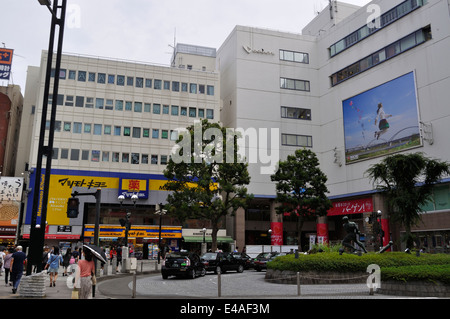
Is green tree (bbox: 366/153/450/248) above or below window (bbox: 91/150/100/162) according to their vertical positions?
below

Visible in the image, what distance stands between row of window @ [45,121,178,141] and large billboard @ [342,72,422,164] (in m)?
23.0

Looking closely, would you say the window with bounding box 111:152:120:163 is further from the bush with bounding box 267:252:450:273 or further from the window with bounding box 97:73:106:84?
→ the bush with bounding box 267:252:450:273

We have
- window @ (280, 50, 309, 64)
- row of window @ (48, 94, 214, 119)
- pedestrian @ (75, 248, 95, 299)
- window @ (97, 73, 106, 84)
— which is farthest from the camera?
window @ (280, 50, 309, 64)

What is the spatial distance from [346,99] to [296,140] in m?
8.72

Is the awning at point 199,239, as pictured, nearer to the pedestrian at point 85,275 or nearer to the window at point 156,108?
the window at point 156,108

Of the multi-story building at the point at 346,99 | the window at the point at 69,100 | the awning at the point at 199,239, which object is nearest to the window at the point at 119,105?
the window at the point at 69,100

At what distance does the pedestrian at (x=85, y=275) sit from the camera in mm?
8656

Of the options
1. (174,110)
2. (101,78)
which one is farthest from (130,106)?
(174,110)

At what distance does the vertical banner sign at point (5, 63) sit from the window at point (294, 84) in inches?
1650

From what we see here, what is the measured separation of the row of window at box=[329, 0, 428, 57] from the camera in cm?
4484

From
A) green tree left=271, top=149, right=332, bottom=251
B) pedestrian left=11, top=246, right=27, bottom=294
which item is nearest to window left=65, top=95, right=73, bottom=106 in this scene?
green tree left=271, top=149, right=332, bottom=251

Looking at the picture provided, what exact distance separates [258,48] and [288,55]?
4810mm

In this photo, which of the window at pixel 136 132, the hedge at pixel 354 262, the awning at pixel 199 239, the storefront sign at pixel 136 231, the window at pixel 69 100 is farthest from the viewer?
the window at pixel 136 132
